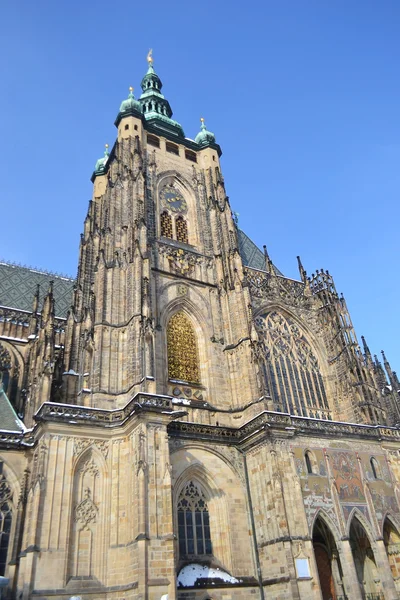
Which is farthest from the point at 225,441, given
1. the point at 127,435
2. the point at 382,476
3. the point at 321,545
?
the point at 382,476

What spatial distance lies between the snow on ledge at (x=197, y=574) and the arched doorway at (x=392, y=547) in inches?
298

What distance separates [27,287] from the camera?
111 ft

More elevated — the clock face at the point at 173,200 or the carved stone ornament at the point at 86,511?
the clock face at the point at 173,200

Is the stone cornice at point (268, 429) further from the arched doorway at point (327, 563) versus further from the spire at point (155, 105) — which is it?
the spire at point (155, 105)

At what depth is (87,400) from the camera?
64.3ft

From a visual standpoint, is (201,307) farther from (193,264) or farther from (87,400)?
(87,400)

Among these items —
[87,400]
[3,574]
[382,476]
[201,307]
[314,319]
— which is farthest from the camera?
[314,319]

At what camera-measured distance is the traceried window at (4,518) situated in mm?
17812

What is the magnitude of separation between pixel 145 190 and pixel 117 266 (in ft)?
18.4

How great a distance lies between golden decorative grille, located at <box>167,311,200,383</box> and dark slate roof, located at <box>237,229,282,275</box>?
9.74 meters

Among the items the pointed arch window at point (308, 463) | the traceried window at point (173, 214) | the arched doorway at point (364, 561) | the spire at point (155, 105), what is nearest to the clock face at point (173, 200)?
the traceried window at point (173, 214)

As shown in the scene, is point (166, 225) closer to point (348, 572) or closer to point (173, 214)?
point (173, 214)

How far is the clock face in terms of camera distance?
1147 inches

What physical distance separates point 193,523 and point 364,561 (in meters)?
8.26
